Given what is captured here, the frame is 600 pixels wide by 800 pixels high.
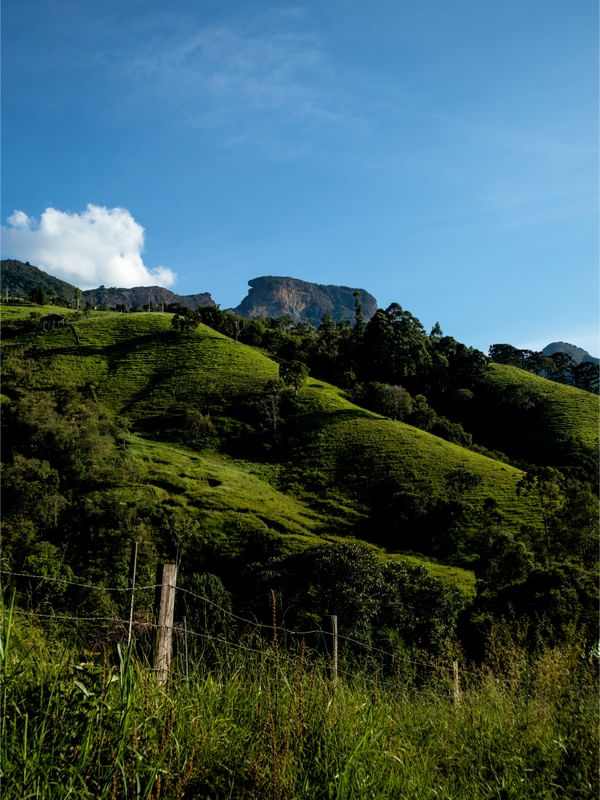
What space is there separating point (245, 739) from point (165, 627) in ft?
4.27

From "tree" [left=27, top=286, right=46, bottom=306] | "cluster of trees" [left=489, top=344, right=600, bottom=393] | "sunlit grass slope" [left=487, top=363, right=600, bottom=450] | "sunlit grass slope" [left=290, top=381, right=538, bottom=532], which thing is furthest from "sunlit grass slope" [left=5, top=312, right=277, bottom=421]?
"cluster of trees" [left=489, top=344, right=600, bottom=393]

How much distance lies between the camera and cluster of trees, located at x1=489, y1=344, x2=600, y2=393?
390ft

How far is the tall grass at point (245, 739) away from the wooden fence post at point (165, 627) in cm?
22

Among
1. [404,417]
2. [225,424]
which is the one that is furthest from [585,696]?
[404,417]

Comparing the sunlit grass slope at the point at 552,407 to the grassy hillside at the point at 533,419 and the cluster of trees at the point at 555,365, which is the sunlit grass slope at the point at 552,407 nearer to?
the grassy hillside at the point at 533,419

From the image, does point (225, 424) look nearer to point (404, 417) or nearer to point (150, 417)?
point (150, 417)

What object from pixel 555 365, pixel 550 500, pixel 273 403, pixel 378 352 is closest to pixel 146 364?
pixel 273 403

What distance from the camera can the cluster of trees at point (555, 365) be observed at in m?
119

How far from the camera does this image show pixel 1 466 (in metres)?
42.5

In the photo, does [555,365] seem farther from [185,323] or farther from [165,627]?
[165,627]

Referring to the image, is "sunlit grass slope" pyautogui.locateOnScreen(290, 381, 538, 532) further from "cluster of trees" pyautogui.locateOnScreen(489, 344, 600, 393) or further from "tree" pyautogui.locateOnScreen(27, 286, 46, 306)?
"tree" pyautogui.locateOnScreen(27, 286, 46, 306)

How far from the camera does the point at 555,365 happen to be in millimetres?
126250

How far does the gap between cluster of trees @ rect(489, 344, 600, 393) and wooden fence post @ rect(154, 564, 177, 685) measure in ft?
411

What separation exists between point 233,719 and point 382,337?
113m
